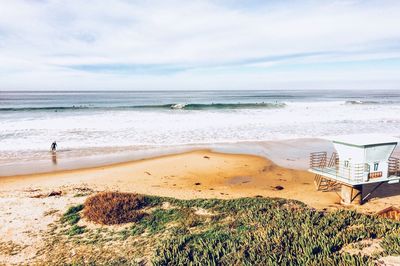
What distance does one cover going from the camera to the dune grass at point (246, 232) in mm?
8555

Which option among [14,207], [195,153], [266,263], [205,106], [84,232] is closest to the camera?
[266,263]

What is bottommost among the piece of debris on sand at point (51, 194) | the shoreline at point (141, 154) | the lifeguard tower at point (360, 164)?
the piece of debris on sand at point (51, 194)

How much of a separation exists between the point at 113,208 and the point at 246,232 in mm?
5022

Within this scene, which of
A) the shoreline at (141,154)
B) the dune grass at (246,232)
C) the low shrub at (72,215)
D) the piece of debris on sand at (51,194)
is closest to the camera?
the dune grass at (246,232)

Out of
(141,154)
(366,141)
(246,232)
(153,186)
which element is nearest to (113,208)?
(153,186)

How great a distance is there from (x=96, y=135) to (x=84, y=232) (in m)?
20.1

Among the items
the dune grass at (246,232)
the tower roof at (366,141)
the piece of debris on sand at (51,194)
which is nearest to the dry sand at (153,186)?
the piece of debris on sand at (51,194)

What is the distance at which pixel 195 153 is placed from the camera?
22.4 m

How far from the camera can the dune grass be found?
28.1 ft

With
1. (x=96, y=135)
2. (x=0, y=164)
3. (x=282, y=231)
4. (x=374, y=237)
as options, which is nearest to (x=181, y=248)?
(x=282, y=231)

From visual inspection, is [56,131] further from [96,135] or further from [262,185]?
[262,185]

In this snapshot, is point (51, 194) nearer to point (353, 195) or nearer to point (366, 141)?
point (353, 195)

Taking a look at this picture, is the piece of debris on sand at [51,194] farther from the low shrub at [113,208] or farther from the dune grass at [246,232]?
the dune grass at [246,232]

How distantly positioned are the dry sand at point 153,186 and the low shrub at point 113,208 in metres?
1.00
